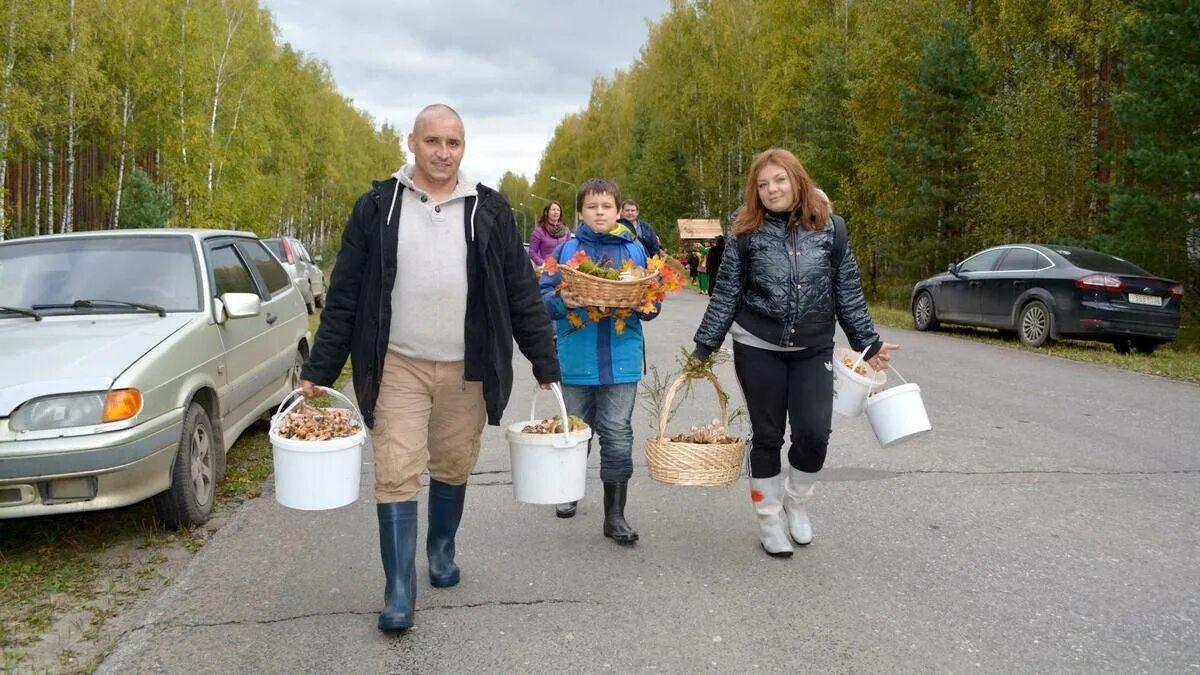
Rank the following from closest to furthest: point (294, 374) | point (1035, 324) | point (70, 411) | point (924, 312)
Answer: point (70, 411) → point (294, 374) → point (1035, 324) → point (924, 312)

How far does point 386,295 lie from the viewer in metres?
3.60

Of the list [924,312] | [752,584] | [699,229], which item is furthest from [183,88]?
[752,584]

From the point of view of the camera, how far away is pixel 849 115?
1160 inches

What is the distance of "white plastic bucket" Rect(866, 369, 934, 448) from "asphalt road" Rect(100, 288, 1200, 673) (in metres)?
0.61

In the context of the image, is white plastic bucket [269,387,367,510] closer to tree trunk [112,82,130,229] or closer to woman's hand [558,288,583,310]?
woman's hand [558,288,583,310]

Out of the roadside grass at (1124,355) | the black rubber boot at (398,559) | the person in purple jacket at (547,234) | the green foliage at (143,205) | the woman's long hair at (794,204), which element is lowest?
the roadside grass at (1124,355)

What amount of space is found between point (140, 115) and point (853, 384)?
37.6m

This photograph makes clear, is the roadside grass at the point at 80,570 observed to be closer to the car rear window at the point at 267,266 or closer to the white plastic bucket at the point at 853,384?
the car rear window at the point at 267,266

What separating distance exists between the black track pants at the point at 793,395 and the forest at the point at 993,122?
14.4 m

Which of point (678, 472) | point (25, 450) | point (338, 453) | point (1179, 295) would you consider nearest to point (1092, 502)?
point (678, 472)

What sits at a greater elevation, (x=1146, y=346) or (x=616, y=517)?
(x=616, y=517)

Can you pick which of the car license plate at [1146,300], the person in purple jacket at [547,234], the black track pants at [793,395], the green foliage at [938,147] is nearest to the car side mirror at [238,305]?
the black track pants at [793,395]

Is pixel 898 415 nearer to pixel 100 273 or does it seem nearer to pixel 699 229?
pixel 100 273

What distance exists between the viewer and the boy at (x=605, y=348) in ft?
15.2
